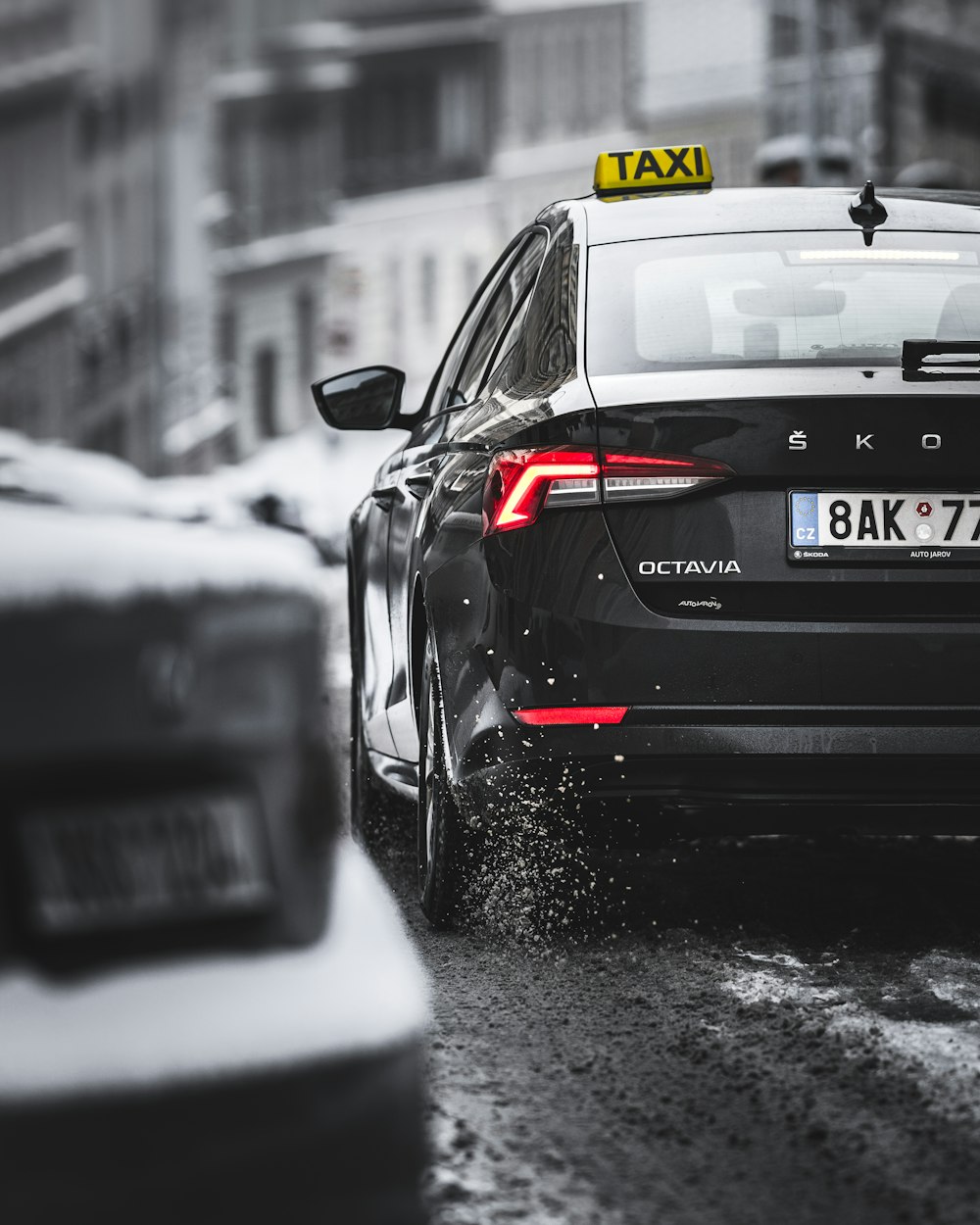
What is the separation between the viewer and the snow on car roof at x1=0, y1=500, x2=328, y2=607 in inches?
107

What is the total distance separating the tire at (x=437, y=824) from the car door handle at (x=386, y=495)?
0.84m

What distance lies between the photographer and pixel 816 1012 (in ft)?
17.0

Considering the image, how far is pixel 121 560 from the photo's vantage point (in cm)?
277

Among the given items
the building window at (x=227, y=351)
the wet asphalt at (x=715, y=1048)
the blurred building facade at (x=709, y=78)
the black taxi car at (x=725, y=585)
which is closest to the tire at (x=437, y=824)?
the wet asphalt at (x=715, y=1048)

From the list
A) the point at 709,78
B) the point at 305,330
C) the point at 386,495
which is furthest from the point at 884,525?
the point at 709,78

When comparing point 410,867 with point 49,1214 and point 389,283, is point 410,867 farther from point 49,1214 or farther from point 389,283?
point 389,283

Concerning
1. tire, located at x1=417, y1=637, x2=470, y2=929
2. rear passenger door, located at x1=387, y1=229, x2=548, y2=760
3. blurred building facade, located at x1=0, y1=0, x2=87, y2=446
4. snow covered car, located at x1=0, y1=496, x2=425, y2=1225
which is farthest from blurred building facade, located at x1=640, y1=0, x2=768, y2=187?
snow covered car, located at x1=0, y1=496, x2=425, y2=1225

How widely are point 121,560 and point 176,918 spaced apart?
371 millimetres

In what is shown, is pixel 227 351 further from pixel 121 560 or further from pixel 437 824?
pixel 121 560

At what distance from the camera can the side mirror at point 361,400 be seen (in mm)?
7270

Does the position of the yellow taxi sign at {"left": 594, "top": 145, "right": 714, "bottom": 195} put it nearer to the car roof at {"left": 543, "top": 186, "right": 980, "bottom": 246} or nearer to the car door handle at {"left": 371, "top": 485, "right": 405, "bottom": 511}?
the car roof at {"left": 543, "top": 186, "right": 980, "bottom": 246}

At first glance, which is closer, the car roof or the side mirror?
the car roof

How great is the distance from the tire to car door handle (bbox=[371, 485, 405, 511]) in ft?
2.76

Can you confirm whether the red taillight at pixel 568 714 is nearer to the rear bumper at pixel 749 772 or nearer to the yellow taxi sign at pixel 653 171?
the rear bumper at pixel 749 772
